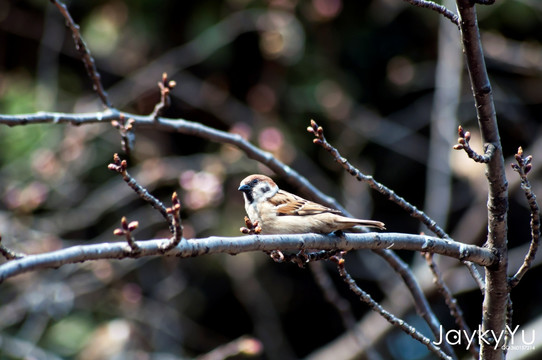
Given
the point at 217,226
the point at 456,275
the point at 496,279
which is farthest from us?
the point at 217,226

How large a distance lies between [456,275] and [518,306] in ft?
5.14

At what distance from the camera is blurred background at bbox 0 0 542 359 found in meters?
5.53

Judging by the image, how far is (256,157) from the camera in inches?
110

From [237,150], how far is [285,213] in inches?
107

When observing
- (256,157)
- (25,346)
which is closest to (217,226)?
(25,346)

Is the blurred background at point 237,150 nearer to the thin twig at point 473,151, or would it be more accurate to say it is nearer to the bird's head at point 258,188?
the bird's head at point 258,188

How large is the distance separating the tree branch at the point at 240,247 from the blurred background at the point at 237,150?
3275 millimetres

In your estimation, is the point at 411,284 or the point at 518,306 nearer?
the point at 411,284

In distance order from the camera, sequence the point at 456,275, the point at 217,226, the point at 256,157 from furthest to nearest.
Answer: the point at 217,226 → the point at 456,275 → the point at 256,157

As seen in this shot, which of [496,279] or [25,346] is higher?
[25,346]

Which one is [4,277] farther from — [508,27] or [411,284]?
[508,27]

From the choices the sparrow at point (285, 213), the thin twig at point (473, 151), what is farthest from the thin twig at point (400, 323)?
the thin twig at point (473, 151)

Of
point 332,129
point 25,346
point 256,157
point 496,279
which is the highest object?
point 332,129

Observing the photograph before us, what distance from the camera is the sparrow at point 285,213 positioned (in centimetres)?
262
